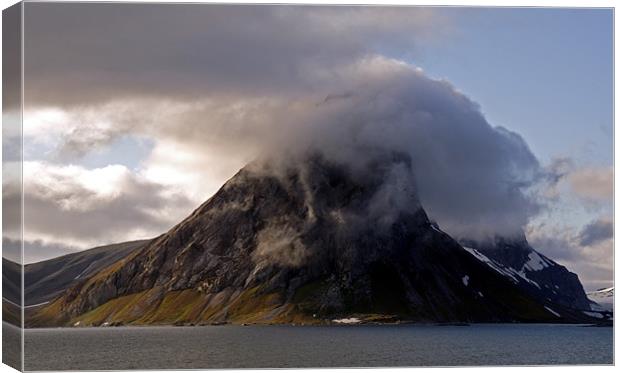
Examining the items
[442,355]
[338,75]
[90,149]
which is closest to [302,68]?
[338,75]

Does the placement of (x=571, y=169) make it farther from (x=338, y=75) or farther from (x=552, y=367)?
(x=552, y=367)

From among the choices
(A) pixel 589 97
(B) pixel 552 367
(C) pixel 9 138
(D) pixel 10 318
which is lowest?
(B) pixel 552 367

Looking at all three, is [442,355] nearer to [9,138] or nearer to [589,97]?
[589,97]

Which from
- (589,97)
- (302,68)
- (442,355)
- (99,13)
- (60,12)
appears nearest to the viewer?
(60,12)

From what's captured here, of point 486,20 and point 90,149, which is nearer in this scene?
point 486,20

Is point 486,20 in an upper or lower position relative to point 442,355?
upper

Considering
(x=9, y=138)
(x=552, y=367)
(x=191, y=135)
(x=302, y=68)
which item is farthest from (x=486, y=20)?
(x=191, y=135)

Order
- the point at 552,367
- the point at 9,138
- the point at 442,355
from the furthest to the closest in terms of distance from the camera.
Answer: the point at 442,355 → the point at 552,367 → the point at 9,138
